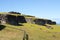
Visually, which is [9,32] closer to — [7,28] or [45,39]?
[7,28]

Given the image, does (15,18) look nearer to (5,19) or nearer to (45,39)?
(5,19)

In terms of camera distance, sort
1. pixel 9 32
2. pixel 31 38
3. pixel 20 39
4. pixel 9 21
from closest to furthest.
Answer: pixel 20 39
pixel 31 38
pixel 9 32
pixel 9 21

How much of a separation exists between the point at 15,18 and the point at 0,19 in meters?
7.50

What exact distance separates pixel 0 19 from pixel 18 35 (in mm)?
22355

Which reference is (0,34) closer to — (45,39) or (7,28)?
(7,28)

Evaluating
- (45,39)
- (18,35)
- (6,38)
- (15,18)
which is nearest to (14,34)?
(18,35)

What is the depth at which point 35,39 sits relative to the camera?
133 feet

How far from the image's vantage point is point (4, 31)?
4534 centimetres

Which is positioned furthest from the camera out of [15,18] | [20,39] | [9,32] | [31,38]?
[15,18]

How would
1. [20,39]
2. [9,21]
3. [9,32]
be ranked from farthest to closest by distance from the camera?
[9,21] → [9,32] → [20,39]

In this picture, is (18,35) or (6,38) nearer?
(6,38)

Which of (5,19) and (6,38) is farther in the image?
(5,19)

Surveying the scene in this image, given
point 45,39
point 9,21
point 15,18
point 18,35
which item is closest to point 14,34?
point 18,35

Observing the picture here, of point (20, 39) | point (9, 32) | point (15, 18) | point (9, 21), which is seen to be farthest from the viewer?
point (15, 18)
